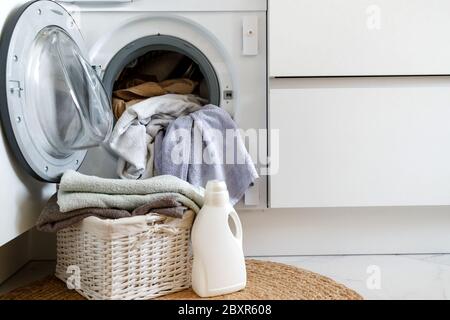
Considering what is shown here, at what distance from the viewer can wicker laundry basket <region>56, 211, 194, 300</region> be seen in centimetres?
96

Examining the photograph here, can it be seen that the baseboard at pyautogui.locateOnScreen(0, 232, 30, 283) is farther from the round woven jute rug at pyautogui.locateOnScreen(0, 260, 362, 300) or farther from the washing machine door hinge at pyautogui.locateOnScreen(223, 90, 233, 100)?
the washing machine door hinge at pyautogui.locateOnScreen(223, 90, 233, 100)

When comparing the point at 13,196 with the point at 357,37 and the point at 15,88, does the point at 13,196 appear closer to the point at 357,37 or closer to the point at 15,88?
the point at 15,88

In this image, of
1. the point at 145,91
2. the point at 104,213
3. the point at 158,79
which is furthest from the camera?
the point at 158,79

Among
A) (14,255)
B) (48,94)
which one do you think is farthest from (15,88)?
(14,255)

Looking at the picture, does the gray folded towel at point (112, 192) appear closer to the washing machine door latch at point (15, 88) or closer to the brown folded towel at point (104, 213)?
the brown folded towel at point (104, 213)

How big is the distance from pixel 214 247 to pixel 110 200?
0.27 meters

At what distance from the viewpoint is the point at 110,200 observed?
1.00 meters

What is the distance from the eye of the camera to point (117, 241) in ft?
3.16

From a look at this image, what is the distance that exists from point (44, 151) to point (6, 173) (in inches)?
5.3

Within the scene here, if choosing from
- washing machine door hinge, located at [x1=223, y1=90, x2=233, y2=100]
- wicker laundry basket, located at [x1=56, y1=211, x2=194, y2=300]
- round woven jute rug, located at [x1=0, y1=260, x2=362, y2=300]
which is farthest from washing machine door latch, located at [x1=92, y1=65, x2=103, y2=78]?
round woven jute rug, located at [x1=0, y1=260, x2=362, y2=300]

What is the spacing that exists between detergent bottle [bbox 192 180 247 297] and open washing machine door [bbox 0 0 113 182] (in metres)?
0.41
